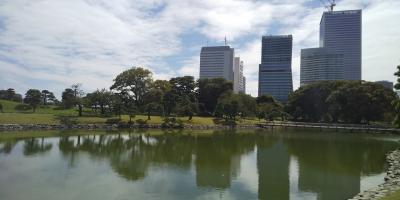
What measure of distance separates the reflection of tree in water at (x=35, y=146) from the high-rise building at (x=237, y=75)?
369ft

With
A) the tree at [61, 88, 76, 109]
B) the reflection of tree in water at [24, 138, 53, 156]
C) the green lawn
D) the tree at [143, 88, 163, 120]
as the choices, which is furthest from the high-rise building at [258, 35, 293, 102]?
the reflection of tree in water at [24, 138, 53, 156]

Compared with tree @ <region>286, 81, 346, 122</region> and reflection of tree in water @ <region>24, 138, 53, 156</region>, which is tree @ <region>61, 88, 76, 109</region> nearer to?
reflection of tree in water @ <region>24, 138, 53, 156</region>

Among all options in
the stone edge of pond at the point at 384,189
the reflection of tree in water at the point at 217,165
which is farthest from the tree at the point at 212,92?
the stone edge of pond at the point at 384,189

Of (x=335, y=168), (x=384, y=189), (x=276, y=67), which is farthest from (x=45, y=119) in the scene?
(x=276, y=67)

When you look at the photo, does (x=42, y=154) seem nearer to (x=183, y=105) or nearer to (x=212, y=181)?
(x=212, y=181)

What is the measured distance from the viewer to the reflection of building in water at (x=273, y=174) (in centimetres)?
1282

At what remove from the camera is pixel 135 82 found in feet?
186

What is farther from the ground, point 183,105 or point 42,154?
point 183,105

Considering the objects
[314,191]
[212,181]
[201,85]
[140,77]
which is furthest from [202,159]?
[201,85]

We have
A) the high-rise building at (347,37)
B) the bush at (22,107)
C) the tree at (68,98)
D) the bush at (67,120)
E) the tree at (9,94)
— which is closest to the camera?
the bush at (67,120)

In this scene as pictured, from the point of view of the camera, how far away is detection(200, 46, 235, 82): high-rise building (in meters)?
126

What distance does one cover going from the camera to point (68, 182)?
1351 centimetres

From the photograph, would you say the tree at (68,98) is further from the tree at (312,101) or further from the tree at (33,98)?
the tree at (312,101)

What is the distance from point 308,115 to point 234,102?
790 inches
